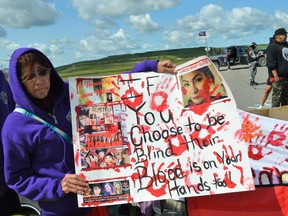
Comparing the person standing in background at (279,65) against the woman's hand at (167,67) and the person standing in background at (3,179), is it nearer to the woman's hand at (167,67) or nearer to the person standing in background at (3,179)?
the woman's hand at (167,67)

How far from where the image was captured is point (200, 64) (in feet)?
6.89

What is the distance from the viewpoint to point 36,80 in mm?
1959

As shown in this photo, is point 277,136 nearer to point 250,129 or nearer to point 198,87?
point 250,129

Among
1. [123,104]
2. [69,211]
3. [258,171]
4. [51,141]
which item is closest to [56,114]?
[51,141]

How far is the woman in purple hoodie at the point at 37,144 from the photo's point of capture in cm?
194

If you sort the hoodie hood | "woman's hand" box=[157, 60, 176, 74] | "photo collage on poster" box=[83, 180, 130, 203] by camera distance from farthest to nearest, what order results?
"woman's hand" box=[157, 60, 176, 74] → "photo collage on poster" box=[83, 180, 130, 203] → the hoodie hood

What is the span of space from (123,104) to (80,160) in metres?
0.38

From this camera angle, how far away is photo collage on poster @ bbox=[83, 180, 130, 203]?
2047 millimetres

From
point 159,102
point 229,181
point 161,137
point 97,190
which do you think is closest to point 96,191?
point 97,190

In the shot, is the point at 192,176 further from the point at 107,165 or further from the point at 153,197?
the point at 107,165

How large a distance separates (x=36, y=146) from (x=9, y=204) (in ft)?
2.51

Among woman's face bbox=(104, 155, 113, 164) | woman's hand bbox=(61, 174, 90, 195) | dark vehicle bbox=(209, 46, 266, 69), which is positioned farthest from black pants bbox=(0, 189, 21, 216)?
dark vehicle bbox=(209, 46, 266, 69)

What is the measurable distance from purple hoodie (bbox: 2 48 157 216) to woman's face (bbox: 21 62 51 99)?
38 mm

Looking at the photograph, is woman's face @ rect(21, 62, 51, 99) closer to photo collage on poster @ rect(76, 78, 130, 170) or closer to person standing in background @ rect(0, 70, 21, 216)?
photo collage on poster @ rect(76, 78, 130, 170)
